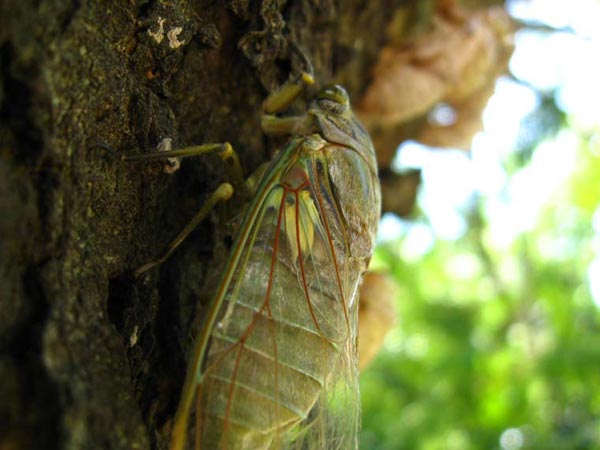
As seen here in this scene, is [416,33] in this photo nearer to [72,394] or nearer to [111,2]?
[111,2]

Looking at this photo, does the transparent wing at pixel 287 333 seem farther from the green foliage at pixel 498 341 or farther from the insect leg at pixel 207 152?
the green foliage at pixel 498 341

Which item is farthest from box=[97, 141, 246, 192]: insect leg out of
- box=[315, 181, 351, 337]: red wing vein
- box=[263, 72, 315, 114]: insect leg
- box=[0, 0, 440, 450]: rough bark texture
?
box=[263, 72, 315, 114]: insect leg

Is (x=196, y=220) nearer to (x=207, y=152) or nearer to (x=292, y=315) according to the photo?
(x=207, y=152)

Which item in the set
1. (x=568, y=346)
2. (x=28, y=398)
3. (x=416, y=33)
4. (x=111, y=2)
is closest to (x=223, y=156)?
→ (x=111, y=2)

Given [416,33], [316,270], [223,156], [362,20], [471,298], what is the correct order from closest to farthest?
[316,270], [223,156], [362,20], [416,33], [471,298]

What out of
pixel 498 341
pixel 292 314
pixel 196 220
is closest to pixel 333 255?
pixel 292 314

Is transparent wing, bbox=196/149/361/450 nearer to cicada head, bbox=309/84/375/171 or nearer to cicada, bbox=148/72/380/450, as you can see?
cicada, bbox=148/72/380/450
